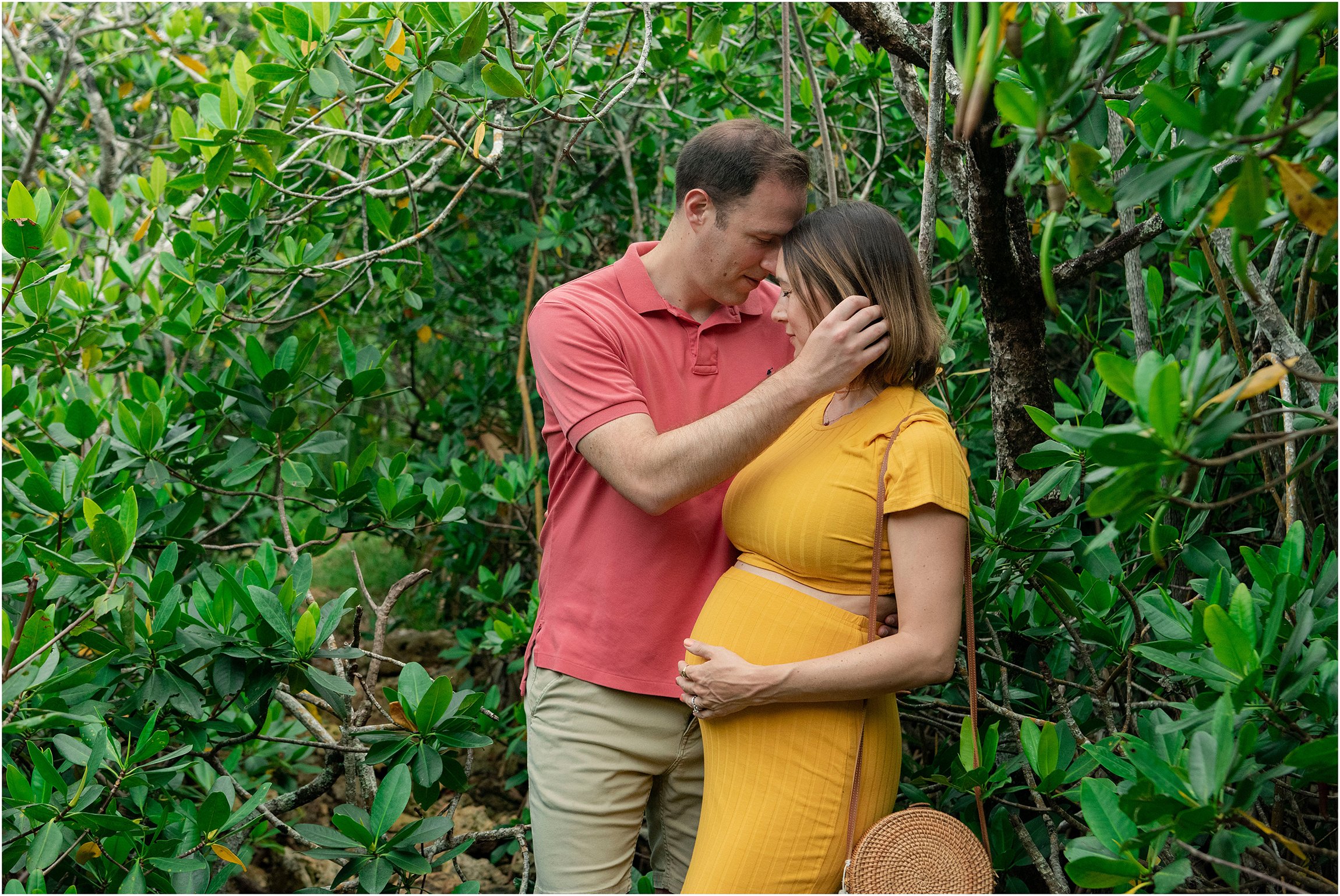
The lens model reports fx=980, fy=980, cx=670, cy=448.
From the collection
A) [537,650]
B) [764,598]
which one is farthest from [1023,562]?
[537,650]

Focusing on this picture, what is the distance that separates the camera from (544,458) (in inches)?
166

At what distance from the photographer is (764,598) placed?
6.44ft

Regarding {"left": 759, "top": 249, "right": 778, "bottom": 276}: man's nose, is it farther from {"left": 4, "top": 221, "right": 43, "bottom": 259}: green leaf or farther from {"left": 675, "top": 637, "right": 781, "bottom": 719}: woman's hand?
{"left": 4, "top": 221, "right": 43, "bottom": 259}: green leaf

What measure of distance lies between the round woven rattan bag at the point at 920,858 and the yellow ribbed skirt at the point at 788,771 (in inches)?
4.2

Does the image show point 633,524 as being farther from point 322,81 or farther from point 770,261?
point 322,81

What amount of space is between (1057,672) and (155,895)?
2193 millimetres

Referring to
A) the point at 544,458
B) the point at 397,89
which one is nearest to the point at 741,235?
the point at 397,89

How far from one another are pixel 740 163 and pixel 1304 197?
1.34m

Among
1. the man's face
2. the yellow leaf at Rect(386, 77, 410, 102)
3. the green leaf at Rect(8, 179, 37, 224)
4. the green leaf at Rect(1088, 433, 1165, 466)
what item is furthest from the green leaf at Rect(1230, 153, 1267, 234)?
the green leaf at Rect(8, 179, 37, 224)

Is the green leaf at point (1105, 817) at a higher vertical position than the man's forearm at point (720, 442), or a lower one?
lower

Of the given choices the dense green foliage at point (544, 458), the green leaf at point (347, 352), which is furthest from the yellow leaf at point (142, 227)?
the green leaf at point (347, 352)

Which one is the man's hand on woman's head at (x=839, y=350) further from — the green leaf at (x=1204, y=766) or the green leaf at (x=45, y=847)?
the green leaf at (x=45, y=847)

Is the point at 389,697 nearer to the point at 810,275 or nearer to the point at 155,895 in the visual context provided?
the point at 155,895

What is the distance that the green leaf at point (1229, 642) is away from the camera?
143 cm
